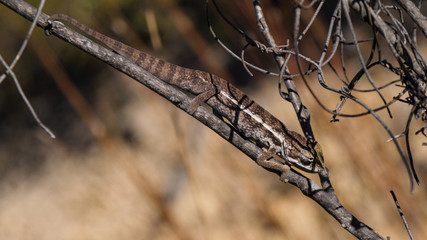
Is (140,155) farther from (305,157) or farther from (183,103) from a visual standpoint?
(183,103)

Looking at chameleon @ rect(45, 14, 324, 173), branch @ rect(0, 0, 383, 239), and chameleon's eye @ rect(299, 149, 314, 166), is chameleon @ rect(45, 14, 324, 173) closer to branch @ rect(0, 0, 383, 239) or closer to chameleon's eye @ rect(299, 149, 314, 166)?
chameleon's eye @ rect(299, 149, 314, 166)

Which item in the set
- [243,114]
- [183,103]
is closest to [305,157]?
[243,114]

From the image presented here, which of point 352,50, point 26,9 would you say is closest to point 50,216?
point 352,50

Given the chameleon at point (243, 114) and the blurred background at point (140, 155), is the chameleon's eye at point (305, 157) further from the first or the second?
the blurred background at point (140, 155)

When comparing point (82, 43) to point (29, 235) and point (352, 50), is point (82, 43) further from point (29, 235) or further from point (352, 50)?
point (29, 235)

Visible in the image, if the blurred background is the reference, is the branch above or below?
below

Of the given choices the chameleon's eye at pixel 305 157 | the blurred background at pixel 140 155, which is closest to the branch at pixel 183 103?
the chameleon's eye at pixel 305 157

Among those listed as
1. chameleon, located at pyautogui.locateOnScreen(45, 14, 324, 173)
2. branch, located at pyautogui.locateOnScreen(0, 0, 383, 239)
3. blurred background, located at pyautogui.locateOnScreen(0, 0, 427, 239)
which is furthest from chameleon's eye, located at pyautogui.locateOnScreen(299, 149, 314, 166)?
blurred background, located at pyautogui.locateOnScreen(0, 0, 427, 239)
